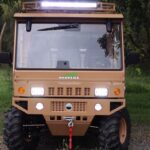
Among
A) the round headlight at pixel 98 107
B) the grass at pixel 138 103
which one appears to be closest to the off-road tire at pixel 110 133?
the round headlight at pixel 98 107

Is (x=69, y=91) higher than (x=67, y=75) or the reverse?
the reverse

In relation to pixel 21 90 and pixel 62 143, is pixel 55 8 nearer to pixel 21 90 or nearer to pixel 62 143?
pixel 21 90

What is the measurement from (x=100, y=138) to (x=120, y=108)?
2.18 feet

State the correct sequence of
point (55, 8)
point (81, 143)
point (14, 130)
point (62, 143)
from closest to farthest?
point (14, 130), point (55, 8), point (62, 143), point (81, 143)

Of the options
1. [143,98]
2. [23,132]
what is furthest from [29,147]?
[143,98]

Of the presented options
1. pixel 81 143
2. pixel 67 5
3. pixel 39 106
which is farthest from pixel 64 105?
pixel 67 5

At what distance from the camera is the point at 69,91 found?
436 inches

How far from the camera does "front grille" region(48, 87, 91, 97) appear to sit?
1105 cm

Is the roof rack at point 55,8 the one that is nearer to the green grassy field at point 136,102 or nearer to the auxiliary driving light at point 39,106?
the auxiliary driving light at point 39,106

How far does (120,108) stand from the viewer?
11164 millimetres

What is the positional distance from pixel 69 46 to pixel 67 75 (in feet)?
2.20

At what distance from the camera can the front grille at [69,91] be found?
435 inches

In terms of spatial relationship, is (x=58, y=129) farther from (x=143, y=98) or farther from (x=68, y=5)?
(x=143, y=98)

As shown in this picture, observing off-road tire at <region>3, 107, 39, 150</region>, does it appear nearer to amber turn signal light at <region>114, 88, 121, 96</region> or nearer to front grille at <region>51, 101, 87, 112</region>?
front grille at <region>51, 101, 87, 112</region>
